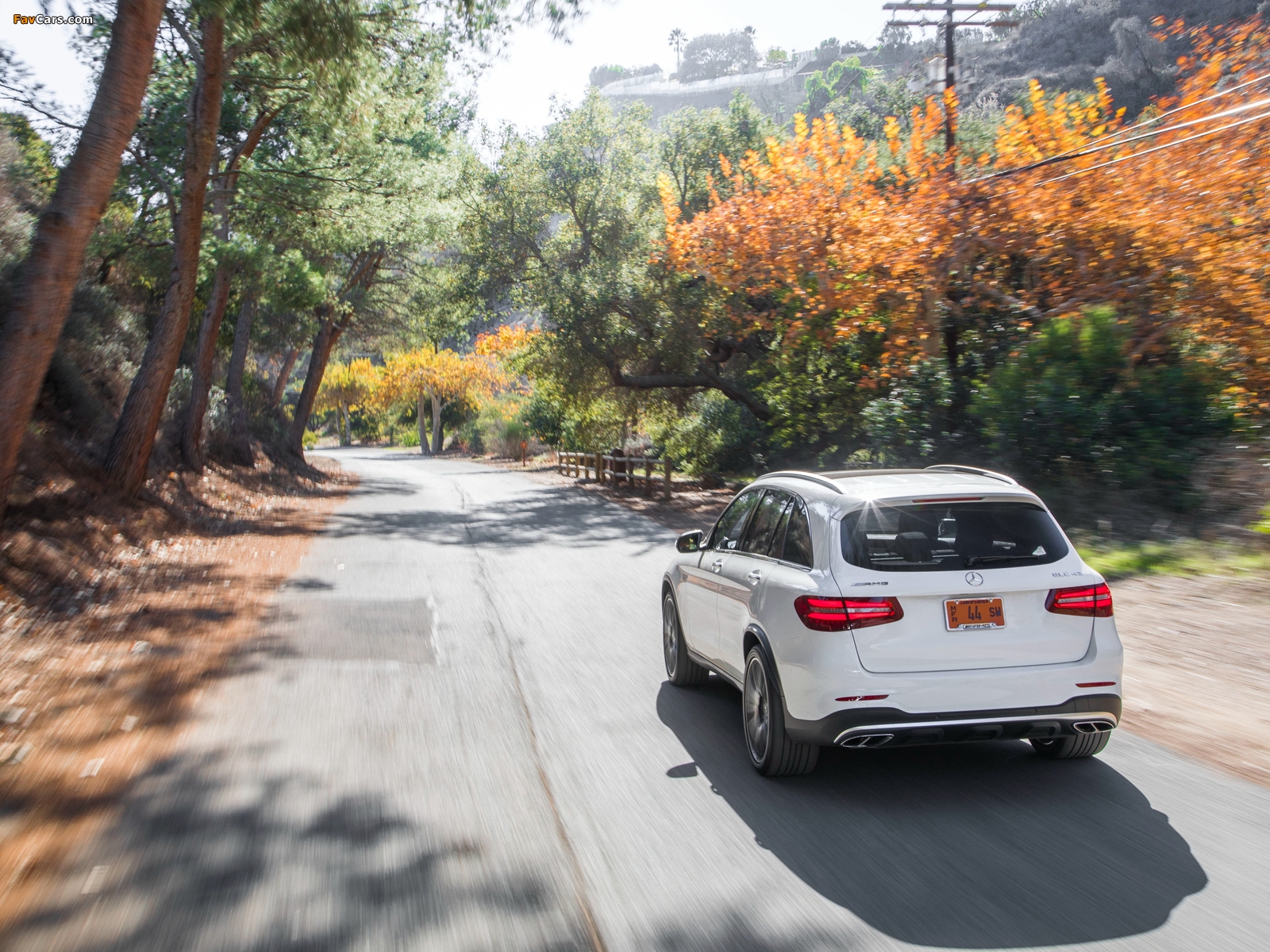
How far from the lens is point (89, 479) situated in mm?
14453

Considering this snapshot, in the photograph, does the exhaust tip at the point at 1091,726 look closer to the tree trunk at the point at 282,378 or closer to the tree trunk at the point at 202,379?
the tree trunk at the point at 202,379

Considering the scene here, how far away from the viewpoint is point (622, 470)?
29.8 meters

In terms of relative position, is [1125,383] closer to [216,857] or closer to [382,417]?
[216,857]

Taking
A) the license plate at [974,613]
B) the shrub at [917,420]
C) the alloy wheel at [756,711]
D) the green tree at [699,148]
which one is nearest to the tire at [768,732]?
the alloy wheel at [756,711]

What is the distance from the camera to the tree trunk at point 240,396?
84.7 feet

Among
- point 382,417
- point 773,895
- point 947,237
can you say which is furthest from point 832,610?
point 382,417

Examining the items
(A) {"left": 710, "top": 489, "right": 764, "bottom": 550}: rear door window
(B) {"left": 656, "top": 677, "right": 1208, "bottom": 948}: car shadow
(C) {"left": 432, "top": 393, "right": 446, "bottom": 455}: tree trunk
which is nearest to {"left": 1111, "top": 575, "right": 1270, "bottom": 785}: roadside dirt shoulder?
(B) {"left": 656, "top": 677, "right": 1208, "bottom": 948}: car shadow

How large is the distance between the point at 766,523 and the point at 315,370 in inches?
1182

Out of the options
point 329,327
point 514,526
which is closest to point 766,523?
point 514,526

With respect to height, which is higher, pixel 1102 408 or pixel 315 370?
pixel 315 370

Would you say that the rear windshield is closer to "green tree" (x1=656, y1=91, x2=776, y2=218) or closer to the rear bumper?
the rear bumper

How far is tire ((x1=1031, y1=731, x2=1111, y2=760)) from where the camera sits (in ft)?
18.2

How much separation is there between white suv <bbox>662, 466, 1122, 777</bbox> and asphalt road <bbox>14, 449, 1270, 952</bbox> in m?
0.41

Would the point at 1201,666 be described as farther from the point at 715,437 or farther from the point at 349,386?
the point at 349,386
